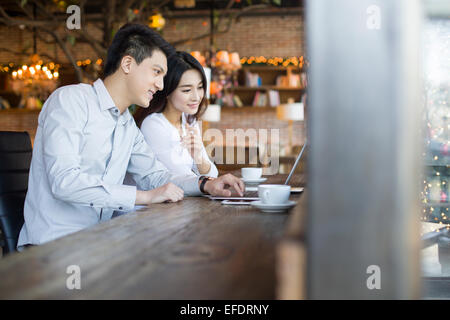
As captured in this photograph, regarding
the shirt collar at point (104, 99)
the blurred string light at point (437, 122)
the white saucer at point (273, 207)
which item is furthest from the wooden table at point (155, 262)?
the blurred string light at point (437, 122)

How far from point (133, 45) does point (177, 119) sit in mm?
929

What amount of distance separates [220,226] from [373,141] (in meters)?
0.67

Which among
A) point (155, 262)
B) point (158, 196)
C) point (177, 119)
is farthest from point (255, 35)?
point (155, 262)

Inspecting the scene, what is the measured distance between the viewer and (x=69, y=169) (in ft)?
5.05

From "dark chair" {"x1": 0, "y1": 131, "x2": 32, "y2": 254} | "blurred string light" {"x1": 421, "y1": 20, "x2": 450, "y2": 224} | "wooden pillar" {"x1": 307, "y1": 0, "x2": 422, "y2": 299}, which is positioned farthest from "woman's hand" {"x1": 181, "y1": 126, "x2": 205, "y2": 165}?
"wooden pillar" {"x1": 307, "y1": 0, "x2": 422, "y2": 299}

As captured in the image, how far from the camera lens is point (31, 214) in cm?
170

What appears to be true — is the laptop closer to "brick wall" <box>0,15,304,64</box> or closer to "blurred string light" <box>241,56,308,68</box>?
"blurred string light" <box>241,56,308,68</box>

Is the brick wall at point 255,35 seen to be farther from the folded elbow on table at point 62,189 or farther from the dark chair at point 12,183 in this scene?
the folded elbow on table at point 62,189

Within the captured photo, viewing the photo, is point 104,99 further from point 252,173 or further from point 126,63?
point 252,173

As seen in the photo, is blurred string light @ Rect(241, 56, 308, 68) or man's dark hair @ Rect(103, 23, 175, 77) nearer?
man's dark hair @ Rect(103, 23, 175, 77)

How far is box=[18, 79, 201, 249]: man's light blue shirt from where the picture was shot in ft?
5.08

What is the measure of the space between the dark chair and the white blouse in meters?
0.64
